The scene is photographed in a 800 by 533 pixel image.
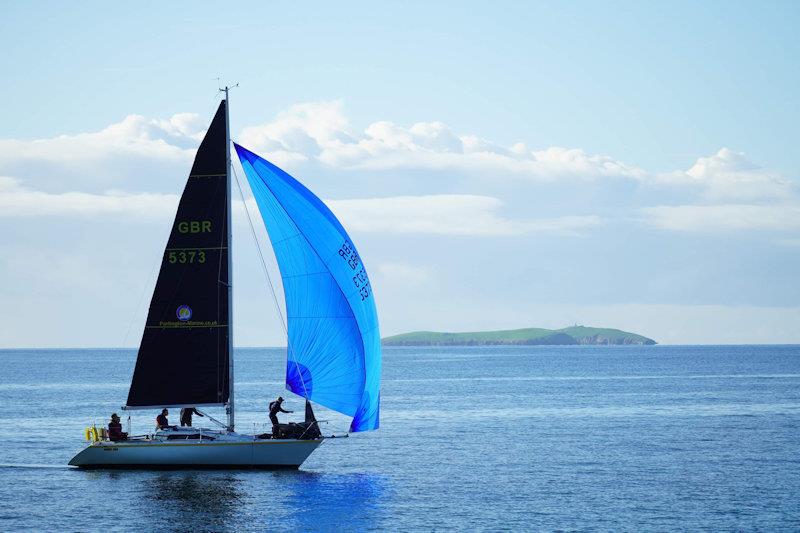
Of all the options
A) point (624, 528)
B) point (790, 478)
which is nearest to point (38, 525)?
point (624, 528)

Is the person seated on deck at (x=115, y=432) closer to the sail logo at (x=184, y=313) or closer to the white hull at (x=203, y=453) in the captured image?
the white hull at (x=203, y=453)

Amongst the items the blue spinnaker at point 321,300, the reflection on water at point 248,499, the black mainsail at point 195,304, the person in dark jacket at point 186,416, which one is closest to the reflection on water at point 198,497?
the reflection on water at point 248,499

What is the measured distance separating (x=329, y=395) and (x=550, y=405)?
160 ft

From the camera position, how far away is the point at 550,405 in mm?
91000

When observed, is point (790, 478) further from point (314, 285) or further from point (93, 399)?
point (93, 399)

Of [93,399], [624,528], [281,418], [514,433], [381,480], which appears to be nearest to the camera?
[624,528]

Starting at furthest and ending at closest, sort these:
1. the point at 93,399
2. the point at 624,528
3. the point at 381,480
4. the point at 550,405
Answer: the point at 93,399, the point at 550,405, the point at 381,480, the point at 624,528

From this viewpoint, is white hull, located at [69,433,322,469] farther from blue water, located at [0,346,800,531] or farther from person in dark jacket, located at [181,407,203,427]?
person in dark jacket, located at [181,407,203,427]

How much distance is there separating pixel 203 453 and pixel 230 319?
5.37m

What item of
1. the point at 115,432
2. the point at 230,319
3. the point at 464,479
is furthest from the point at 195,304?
the point at 464,479

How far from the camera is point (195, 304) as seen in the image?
44969mm

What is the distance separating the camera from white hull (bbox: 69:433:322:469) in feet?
144

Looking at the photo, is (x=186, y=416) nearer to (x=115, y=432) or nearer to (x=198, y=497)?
(x=115, y=432)

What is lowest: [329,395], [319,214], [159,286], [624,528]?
[624,528]
